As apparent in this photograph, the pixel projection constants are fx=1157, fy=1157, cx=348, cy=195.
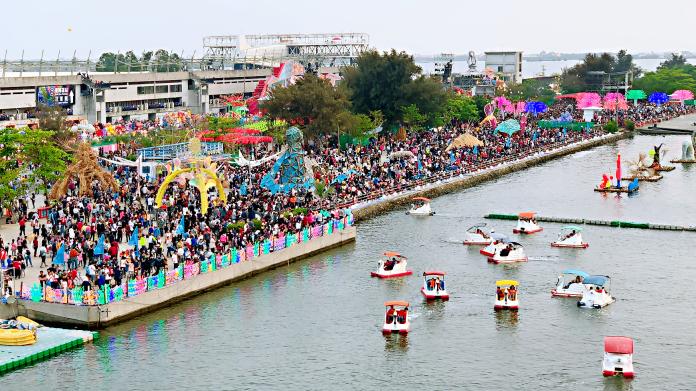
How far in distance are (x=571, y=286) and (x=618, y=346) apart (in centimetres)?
1038

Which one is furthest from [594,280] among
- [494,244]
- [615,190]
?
[615,190]

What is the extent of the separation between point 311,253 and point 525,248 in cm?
1080

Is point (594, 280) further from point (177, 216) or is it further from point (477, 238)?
point (177, 216)

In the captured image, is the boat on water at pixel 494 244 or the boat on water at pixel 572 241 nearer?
the boat on water at pixel 494 244

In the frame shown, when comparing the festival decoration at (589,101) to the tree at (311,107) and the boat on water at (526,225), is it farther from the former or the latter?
the boat on water at (526,225)

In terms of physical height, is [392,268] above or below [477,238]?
below

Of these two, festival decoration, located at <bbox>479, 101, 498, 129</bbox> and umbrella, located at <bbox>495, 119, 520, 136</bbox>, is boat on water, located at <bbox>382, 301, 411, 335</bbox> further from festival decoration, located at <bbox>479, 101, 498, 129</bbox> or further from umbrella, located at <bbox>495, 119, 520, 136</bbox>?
festival decoration, located at <bbox>479, 101, 498, 129</bbox>

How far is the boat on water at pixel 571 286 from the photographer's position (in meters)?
46.7

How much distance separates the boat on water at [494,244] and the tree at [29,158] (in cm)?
2255

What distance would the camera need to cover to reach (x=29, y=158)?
61250mm

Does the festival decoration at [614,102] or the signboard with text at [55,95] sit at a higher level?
the signboard with text at [55,95]

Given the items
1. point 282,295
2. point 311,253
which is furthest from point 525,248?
point 282,295

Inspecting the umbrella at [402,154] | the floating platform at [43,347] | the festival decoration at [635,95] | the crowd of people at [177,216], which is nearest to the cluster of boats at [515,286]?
the crowd of people at [177,216]

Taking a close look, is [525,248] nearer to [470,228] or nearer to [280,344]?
[470,228]
